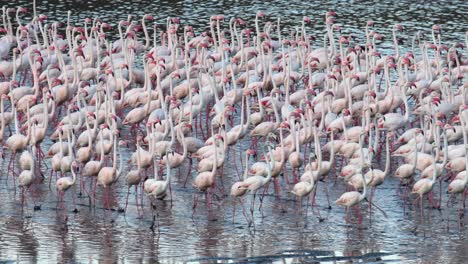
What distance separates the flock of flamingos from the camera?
15.0m

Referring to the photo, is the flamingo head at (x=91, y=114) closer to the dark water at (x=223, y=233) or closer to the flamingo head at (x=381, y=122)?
the dark water at (x=223, y=233)

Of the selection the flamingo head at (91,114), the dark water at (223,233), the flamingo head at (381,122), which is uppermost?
the flamingo head at (91,114)

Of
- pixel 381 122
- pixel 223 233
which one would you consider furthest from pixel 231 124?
pixel 223 233

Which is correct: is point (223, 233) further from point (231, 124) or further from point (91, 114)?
point (231, 124)

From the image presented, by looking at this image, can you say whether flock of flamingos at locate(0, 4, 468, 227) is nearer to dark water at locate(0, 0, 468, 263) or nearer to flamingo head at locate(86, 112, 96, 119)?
flamingo head at locate(86, 112, 96, 119)

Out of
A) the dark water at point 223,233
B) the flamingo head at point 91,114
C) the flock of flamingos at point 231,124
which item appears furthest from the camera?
the flamingo head at point 91,114

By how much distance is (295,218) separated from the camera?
14609 mm

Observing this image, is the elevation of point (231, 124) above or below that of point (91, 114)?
below

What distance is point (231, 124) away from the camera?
62.2ft

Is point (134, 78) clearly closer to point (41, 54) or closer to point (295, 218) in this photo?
point (41, 54)

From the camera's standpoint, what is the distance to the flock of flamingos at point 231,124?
15.0m

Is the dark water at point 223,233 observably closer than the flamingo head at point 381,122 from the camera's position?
Yes

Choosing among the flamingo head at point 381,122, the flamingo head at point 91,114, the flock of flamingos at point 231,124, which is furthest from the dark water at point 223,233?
the flamingo head at point 381,122

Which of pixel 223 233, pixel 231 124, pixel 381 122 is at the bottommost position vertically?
pixel 231 124
